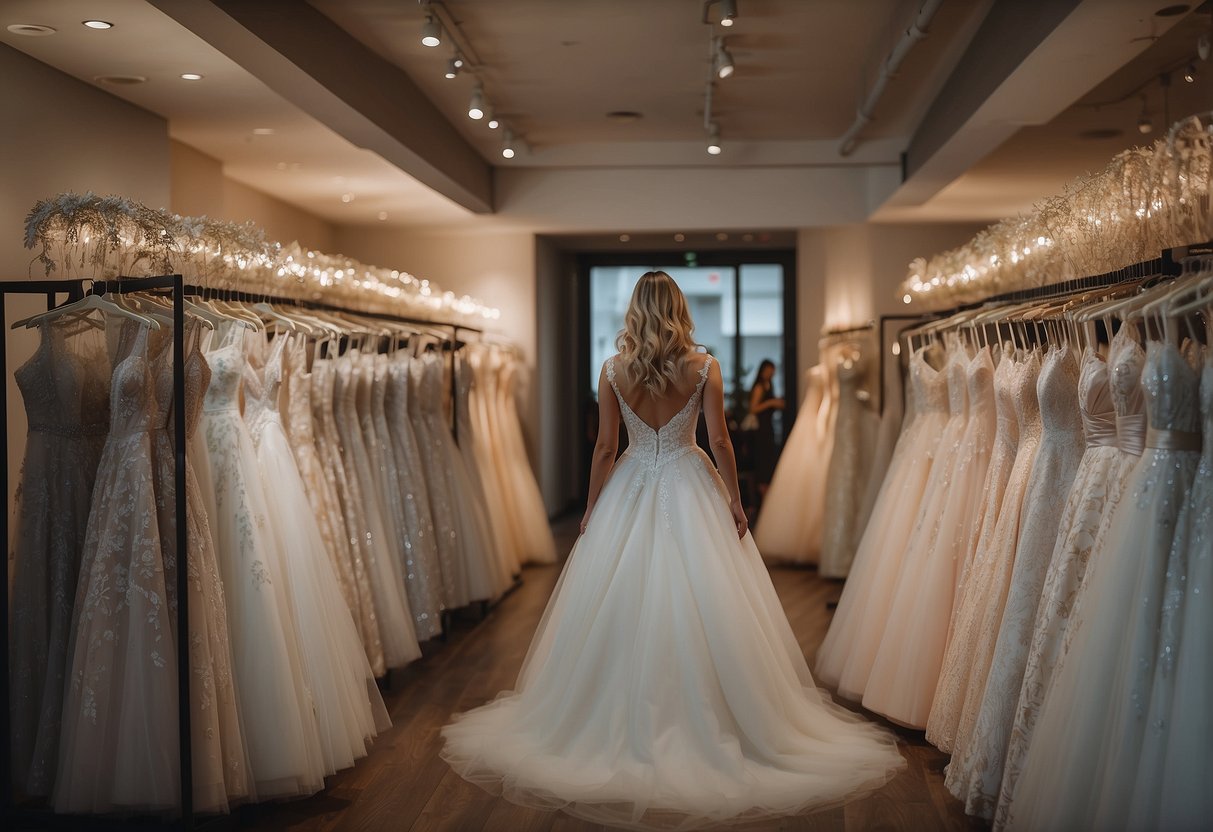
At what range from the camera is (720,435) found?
13.4 ft

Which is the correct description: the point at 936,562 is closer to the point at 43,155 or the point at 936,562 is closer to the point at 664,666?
the point at 664,666

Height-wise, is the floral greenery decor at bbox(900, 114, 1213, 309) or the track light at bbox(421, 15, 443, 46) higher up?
the track light at bbox(421, 15, 443, 46)

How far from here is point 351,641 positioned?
398 cm

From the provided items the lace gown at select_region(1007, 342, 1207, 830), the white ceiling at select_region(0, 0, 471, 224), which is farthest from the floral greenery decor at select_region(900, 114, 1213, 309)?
the white ceiling at select_region(0, 0, 471, 224)

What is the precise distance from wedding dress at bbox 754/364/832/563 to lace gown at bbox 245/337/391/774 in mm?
5246

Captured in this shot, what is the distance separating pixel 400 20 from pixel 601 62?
1364mm

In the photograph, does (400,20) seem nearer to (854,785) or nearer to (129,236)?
(129,236)

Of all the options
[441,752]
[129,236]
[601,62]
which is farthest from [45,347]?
[601,62]

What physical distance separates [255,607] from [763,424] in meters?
8.24

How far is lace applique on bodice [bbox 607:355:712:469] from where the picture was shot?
4078 mm

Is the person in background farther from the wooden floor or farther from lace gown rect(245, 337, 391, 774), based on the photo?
lace gown rect(245, 337, 391, 774)

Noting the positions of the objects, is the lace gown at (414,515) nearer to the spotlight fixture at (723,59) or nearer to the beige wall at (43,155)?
the beige wall at (43,155)

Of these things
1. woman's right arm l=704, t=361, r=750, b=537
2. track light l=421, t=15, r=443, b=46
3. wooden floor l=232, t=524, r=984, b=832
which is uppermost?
track light l=421, t=15, r=443, b=46

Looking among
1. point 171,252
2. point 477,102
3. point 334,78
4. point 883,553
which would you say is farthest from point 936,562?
point 477,102
